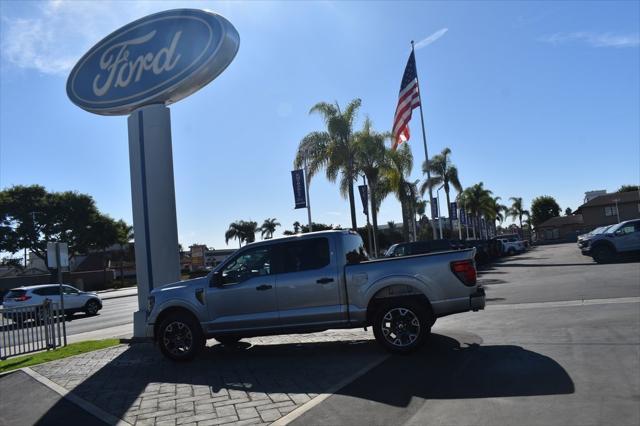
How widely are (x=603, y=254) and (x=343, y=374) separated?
19842mm

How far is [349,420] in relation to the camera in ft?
17.2

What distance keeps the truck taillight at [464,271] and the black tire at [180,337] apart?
14.0ft

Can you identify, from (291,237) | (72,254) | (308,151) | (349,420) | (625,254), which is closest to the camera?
(349,420)

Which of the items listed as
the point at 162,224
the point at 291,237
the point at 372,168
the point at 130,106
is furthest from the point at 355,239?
the point at 372,168

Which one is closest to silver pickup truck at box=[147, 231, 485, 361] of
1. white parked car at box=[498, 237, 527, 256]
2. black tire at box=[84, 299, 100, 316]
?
black tire at box=[84, 299, 100, 316]

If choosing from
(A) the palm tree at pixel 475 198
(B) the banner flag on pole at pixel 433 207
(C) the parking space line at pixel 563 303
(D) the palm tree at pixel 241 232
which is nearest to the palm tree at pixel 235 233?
(D) the palm tree at pixel 241 232

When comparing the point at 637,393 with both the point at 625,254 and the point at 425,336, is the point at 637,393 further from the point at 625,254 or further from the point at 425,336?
the point at 625,254

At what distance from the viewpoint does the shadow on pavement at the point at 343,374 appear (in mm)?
6000

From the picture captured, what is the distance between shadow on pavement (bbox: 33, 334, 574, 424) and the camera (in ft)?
19.7

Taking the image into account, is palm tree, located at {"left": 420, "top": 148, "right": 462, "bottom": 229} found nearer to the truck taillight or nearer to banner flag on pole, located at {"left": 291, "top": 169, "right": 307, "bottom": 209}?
banner flag on pole, located at {"left": 291, "top": 169, "right": 307, "bottom": 209}

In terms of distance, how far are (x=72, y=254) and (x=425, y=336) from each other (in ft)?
180

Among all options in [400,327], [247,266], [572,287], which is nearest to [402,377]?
[400,327]

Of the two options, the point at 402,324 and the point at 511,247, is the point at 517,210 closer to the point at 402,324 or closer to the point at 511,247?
the point at 511,247

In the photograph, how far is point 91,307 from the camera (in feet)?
82.4
